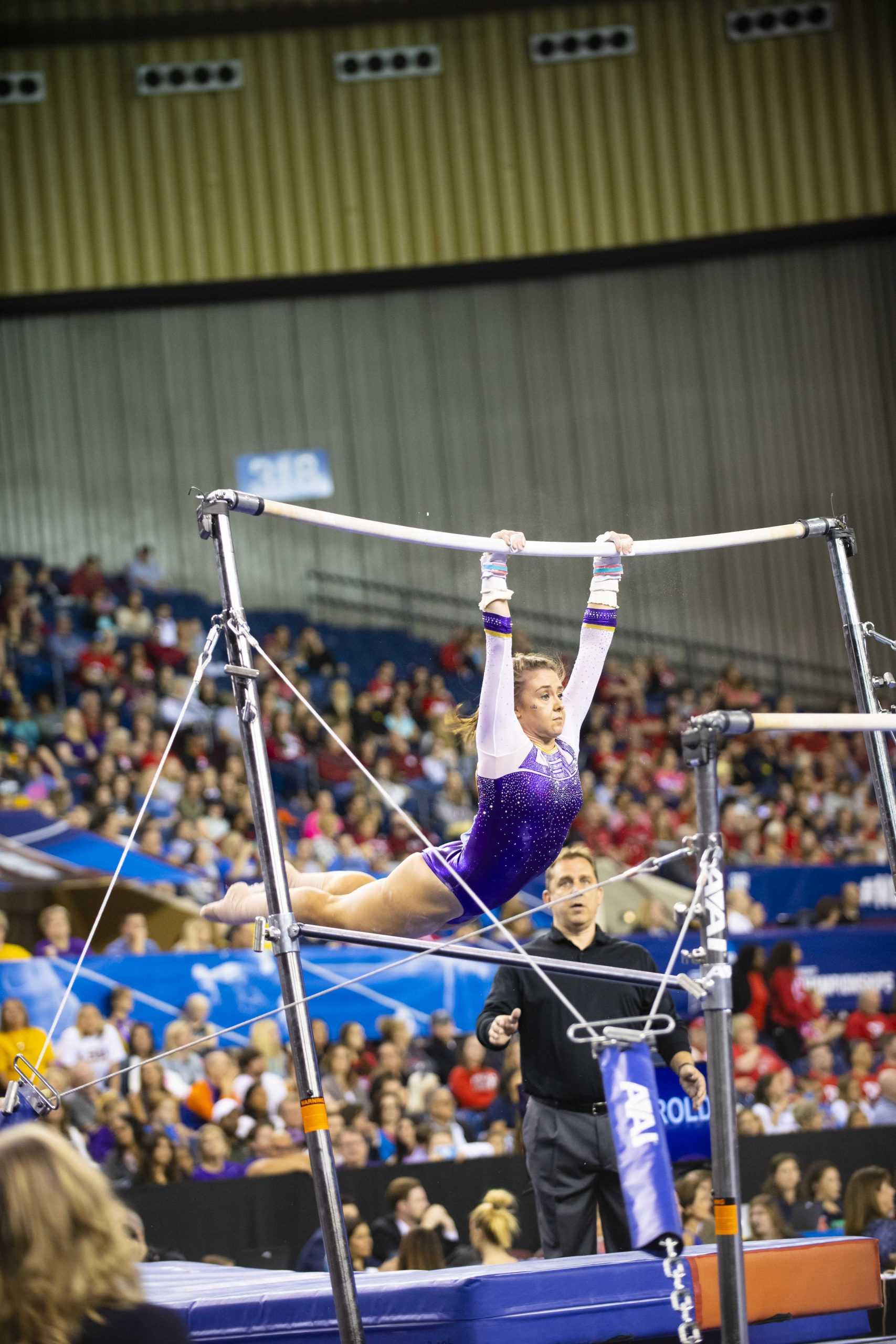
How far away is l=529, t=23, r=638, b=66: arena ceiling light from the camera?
1389 cm

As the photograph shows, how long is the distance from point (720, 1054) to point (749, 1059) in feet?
16.7

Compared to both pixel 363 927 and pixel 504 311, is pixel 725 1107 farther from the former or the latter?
pixel 504 311

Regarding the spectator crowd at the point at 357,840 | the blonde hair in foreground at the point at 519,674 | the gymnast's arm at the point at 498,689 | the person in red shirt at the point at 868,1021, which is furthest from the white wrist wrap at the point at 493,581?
the person in red shirt at the point at 868,1021

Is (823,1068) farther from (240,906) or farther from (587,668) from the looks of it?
(240,906)

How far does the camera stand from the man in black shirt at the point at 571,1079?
4.43m

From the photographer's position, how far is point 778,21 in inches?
550

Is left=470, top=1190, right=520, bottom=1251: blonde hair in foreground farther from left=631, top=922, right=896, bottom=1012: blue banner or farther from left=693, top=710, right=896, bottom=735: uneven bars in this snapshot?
left=631, top=922, right=896, bottom=1012: blue banner

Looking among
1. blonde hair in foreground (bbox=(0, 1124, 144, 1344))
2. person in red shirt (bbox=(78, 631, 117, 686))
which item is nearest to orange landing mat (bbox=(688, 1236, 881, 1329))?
blonde hair in foreground (bbox=(0, 1124, 144, 1344))

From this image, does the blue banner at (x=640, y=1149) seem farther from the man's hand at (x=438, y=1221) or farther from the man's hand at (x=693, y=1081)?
the man's hand at (x=438, y=1221)

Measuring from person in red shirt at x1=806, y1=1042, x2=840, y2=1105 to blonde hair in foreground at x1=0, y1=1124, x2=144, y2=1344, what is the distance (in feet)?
22.0

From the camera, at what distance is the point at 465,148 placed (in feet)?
45.6

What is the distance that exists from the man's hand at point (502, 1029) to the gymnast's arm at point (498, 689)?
2.82 feet

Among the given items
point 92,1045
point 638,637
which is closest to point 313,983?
point 92,1045

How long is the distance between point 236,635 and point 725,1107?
1863mm
